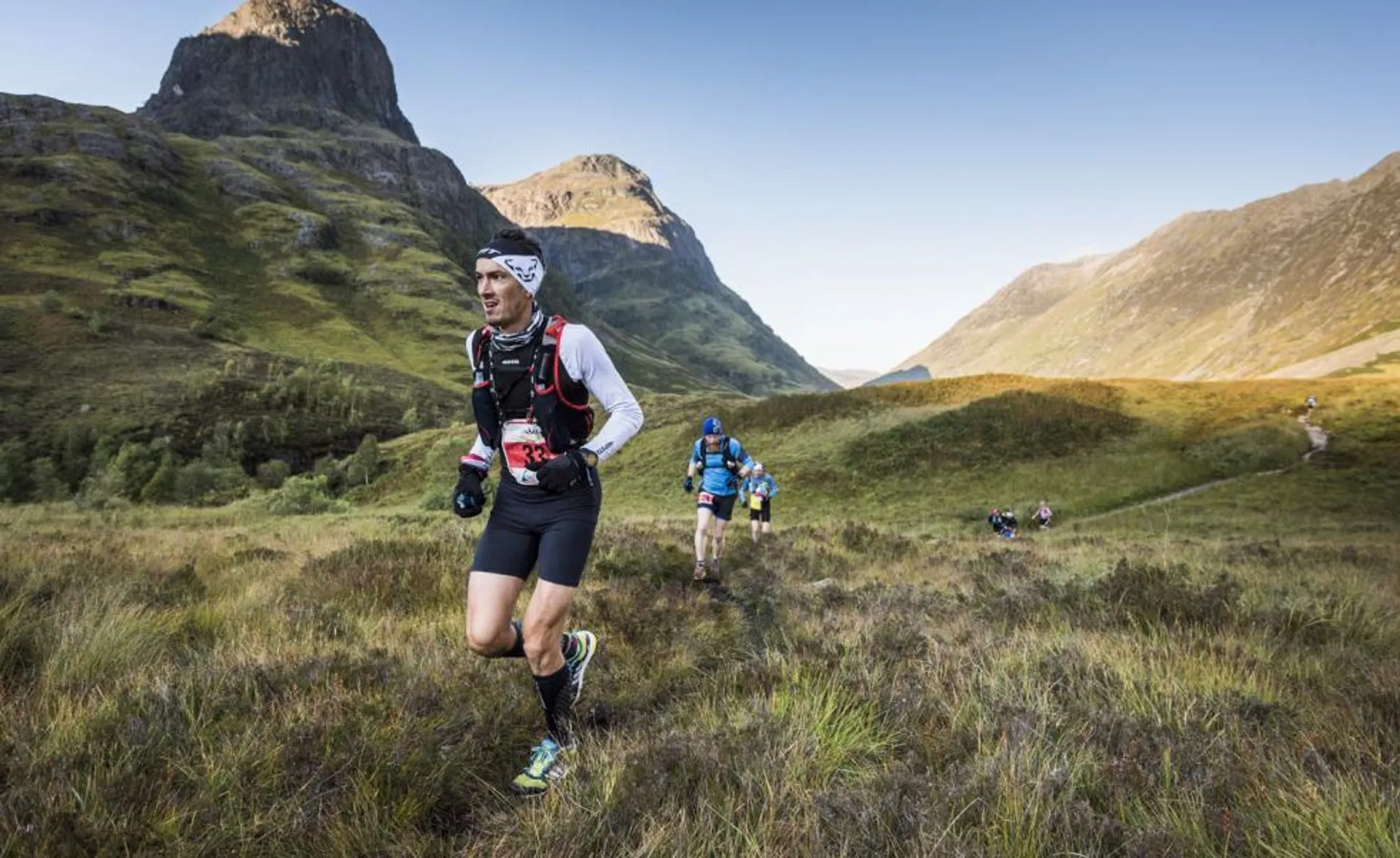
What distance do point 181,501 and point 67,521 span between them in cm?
2187

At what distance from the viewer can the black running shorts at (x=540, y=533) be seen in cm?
389

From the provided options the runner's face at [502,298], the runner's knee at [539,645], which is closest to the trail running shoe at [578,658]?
the runner's knee at [539,645]

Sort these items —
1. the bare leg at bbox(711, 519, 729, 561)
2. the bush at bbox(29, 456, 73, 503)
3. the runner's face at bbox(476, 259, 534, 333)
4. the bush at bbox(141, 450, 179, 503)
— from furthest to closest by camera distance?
the bush at bbox(29, 456, 73, 503), the bush at bbox(141, 450, 179, 503), the bare leg at bbox(711, 519, 729, 561), the runner's face at bbox(476, 259, 534, 333)

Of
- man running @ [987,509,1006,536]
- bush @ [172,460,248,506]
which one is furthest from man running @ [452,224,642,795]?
bush @ [172,460,248,506]

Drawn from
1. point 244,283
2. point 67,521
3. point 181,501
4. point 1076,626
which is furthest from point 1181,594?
point 244,283

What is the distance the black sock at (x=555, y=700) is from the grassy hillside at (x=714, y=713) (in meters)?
0.21

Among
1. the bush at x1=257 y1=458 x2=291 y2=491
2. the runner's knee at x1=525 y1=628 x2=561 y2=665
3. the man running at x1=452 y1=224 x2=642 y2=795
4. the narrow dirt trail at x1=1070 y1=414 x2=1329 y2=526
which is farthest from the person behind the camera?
the bush at x1=257 y1=458 x2=291 y2=491

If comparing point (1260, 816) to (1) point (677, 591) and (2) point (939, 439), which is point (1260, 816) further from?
(2) point (939, 439)

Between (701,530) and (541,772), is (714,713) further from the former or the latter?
(701,530)

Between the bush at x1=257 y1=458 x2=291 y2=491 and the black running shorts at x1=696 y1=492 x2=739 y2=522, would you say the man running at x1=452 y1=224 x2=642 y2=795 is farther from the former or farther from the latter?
the bush at x1=257 y1=458 x2=291 y2=491

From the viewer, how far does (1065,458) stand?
33219 millimetres

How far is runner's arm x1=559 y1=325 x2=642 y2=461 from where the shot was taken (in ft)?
13.3

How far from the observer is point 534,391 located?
4090 mm

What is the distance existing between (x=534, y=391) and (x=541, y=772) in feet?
6.95
